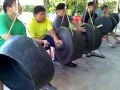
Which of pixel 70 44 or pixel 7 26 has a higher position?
pixel 7 26

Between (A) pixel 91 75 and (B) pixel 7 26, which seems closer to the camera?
(B) pixel 7 26

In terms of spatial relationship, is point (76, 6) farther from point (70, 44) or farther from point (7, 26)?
point (7, 26)

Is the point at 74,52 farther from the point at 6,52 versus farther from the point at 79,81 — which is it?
the point at 6,52

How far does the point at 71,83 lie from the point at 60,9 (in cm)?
121

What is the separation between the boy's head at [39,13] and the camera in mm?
3084

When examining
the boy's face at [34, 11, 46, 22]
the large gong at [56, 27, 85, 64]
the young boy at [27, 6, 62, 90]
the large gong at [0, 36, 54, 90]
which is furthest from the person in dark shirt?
the large gong at [0, 36, 54, 90]

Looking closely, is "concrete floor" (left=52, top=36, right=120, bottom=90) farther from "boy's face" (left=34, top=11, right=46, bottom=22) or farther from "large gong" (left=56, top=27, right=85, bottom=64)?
"boy's face" (left=34, top=11, right=46, bottom=22)

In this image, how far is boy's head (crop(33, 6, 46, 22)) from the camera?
3084 mm

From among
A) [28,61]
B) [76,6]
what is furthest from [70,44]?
[76,6]

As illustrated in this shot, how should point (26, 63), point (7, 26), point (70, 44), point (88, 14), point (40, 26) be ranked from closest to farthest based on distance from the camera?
point (26, 63), point (7, 26), point (70, 44), point (40, 26), point (88, 14)

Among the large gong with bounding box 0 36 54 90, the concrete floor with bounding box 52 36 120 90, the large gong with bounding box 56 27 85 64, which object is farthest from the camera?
the concrete floor with bounding box 52 36 120 90

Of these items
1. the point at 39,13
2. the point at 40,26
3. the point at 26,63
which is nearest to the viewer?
the point at 26,63

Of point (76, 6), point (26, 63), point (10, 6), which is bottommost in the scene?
point (76, 6)

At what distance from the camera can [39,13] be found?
3111 millimetres
